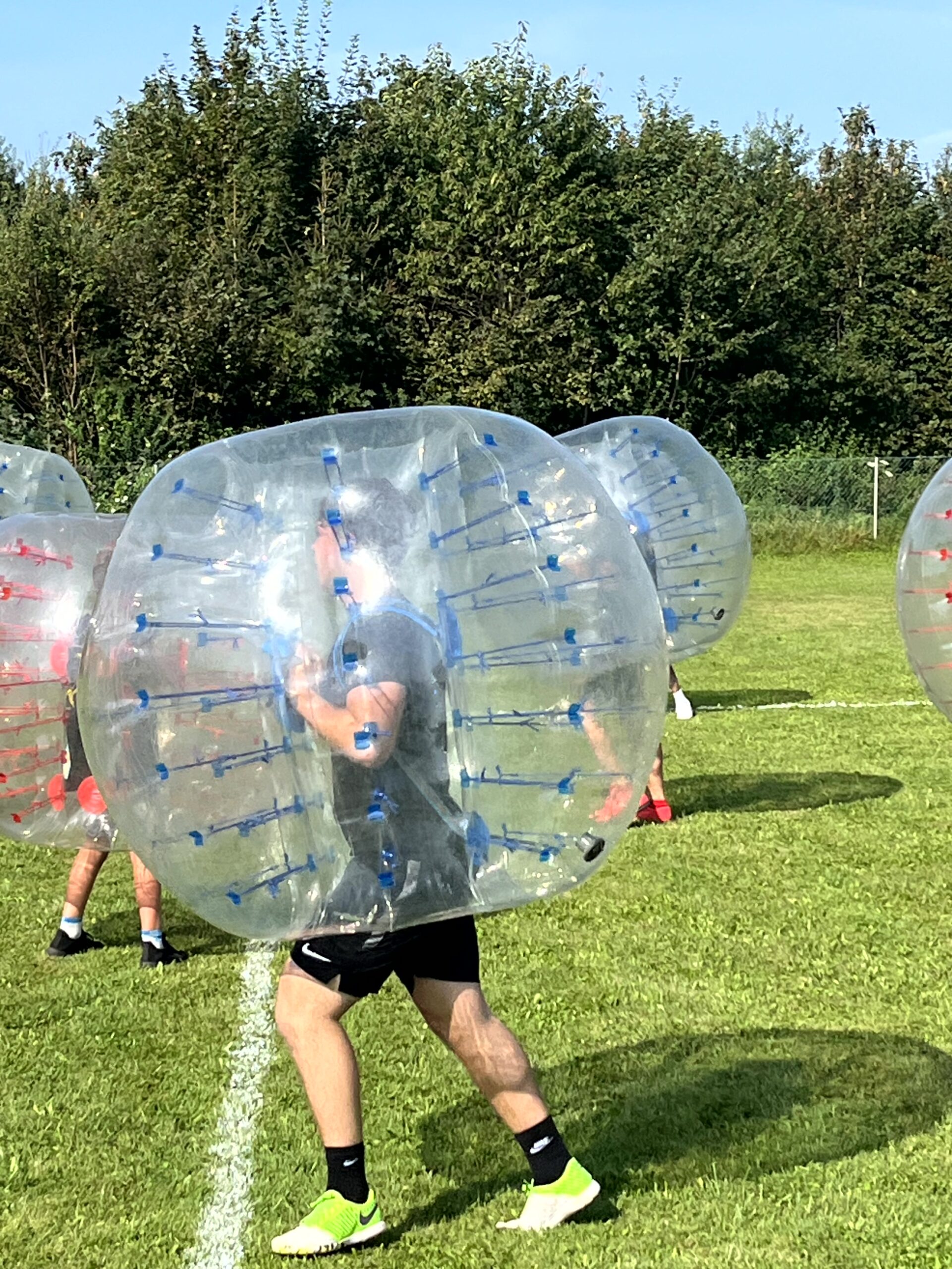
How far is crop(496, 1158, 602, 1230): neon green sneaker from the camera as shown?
4.00 m

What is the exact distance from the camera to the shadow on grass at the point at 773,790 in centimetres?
927

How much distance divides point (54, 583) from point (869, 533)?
91.2 feet

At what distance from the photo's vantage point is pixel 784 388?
40.5m

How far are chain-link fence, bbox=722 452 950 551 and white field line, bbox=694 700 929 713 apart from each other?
18213mm

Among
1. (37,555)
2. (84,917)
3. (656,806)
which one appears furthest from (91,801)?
(656,806)

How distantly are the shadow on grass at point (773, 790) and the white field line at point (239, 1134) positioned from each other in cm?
358

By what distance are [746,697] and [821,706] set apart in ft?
2.46

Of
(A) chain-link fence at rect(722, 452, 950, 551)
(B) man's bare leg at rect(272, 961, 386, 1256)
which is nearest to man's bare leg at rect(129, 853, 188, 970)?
(B) man's bare leg at rect(272, 961, 386, 1256)

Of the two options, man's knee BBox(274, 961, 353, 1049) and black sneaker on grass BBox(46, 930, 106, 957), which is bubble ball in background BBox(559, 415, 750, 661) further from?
man's knee BBox(274, 961, 353, 1049)

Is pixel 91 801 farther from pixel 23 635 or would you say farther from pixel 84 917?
pixel 84 917

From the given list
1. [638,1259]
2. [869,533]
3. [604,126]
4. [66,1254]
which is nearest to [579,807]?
[638,1259]

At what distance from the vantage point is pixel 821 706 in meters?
13.0

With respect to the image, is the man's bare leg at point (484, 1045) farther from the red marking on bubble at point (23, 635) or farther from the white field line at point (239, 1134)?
the red marking on bubble at point (23, 635)

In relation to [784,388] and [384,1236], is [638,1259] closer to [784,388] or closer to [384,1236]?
[384,1236]
